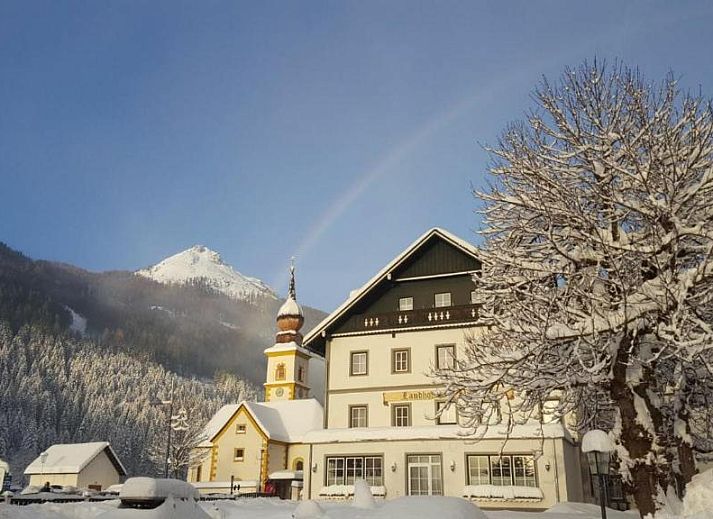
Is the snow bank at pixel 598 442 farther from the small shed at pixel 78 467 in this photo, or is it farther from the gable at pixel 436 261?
the small shed at pixel 78 467

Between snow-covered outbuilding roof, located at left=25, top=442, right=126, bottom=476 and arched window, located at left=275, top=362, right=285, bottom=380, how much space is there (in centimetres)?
1793

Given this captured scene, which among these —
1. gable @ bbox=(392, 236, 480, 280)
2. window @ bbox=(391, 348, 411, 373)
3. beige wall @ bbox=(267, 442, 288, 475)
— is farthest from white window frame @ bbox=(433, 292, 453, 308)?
beige wall @ bbox=(267, 442, 288, 475)

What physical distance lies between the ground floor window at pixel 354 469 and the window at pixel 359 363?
4680 millimetres

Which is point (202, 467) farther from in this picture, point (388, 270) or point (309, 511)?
point (309, 511)

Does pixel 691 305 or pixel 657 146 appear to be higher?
pixel 657 146

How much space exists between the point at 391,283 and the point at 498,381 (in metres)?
18.0

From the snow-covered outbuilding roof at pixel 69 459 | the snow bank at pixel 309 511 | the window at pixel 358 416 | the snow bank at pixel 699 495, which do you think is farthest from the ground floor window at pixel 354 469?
the snow-covered outbuilding roof at pixel 69 459

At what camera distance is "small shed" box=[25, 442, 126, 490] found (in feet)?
195

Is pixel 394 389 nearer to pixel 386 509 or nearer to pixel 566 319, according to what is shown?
pixel 566 319

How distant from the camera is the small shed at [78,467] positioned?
5938 centimetres

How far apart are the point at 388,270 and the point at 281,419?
1112 inches

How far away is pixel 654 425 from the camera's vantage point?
16125 mm

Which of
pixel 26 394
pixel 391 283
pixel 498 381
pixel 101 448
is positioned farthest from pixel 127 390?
pixel 498 381

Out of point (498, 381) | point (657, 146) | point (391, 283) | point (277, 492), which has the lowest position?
point (277, 492)
